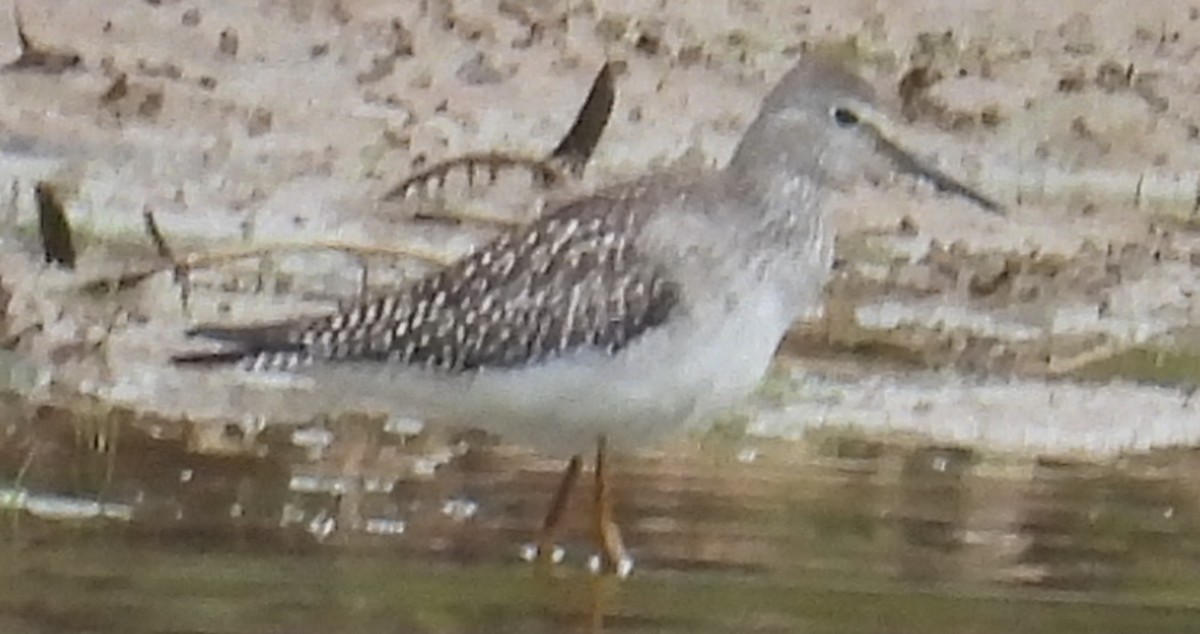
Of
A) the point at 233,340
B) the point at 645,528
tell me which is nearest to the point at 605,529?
the point at 645,528

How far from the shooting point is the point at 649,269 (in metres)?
1.27

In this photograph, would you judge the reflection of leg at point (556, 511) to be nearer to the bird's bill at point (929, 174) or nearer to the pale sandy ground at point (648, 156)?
the pale sandy ground at point (648, 156)

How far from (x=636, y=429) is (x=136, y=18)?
16.8 inches

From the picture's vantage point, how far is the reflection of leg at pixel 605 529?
1338mm

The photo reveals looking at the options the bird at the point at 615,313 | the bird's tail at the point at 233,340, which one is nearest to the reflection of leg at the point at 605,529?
the bird at the point at 615,313

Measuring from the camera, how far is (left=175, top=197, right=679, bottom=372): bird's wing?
4.14 feet

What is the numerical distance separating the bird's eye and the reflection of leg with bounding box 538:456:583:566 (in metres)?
0.27

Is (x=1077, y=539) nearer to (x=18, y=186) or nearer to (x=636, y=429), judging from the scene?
(x=636, y=429)

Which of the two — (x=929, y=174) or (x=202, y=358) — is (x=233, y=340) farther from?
(x=929, y=174)

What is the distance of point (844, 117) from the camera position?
1354mm

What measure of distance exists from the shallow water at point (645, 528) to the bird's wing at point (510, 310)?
0.07 m

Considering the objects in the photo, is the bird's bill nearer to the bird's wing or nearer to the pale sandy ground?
the pale sandy ground

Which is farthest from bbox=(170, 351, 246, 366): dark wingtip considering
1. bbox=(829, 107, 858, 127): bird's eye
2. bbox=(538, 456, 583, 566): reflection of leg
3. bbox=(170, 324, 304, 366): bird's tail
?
bbox=(829, 107, 858, 127): bird's eye

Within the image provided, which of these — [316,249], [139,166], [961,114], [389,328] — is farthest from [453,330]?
[961,114]
